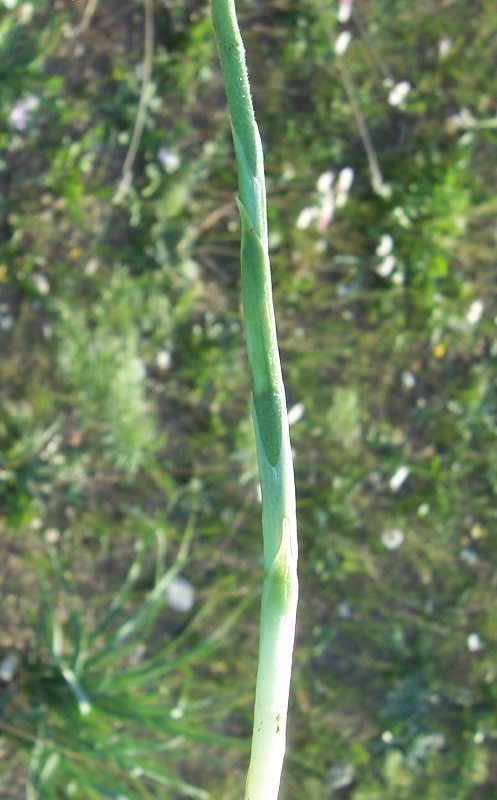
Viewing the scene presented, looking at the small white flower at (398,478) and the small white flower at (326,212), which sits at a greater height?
the small white flower at (326,212)

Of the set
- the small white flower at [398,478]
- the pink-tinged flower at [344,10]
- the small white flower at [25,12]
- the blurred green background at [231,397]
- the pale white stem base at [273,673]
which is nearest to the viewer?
the pale white stem base at [273,673]

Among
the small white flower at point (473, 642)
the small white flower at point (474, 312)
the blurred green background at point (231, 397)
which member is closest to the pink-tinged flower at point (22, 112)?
the blurred green background at point (231, 397)

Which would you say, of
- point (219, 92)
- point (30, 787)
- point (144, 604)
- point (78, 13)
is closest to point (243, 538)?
point (144, 604)

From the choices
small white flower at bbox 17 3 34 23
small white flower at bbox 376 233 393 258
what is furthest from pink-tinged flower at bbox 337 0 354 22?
small white flower at bbox 17 3 34 23

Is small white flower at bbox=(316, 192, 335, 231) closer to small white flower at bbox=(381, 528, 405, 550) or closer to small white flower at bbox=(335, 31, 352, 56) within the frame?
small white flower at bbox=(335, 31, 352, 56)

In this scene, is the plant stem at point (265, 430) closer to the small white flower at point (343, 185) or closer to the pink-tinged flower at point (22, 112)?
the pink-tinged flower at point (22, 112)

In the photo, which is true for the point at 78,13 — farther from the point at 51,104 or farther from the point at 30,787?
the point at 30,787
